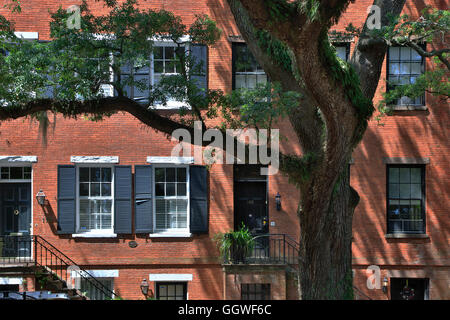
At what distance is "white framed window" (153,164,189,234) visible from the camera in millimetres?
17531

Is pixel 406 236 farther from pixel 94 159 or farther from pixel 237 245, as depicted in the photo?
pixel 94 159

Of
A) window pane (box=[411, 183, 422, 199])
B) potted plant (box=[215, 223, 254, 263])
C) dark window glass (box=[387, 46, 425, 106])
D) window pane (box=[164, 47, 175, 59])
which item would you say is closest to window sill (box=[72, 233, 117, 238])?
potted plant (box=[215, 223, 254, 263])

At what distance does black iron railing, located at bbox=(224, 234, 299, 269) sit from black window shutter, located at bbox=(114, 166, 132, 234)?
291 centimetres

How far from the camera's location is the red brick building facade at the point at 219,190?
17.2 meters

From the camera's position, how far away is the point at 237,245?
1638 cm

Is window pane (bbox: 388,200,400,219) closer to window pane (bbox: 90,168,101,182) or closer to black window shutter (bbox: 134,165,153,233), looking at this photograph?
black window shutter (bbox: 134,165,153,233)

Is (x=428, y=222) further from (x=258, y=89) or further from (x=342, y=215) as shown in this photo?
(x=258, y=89)

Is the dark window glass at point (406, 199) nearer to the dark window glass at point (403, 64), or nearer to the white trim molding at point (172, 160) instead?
the dark window glass at point (403, 64)

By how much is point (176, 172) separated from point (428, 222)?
277 inches

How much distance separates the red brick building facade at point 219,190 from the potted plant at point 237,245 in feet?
2.88

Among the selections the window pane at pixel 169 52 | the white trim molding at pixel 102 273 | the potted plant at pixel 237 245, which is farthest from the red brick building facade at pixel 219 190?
the window pane at pixel 169 52

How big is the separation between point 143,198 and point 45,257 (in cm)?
298

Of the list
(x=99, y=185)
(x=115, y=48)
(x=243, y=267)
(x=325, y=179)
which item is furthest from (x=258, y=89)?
(x=99, y=185)

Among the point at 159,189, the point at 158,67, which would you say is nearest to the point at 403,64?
the point at 158,67
